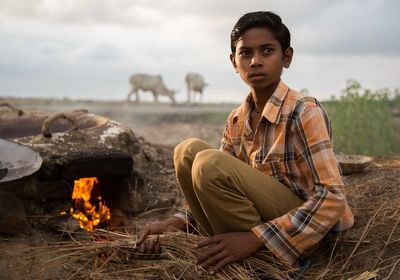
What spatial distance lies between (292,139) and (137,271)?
114 centimetres

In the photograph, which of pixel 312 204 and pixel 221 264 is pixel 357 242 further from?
pixel 221 264

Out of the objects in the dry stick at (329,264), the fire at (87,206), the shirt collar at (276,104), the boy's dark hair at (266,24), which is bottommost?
the fire at (87,206)

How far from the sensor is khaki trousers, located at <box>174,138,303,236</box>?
2.31 metres

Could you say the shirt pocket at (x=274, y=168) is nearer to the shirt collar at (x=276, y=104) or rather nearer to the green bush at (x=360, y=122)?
the shirt collar at (x=276, y=104)

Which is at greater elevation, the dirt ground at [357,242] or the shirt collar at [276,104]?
the shirt collar at [276,104]

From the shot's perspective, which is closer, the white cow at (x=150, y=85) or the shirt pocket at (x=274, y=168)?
the shirt pocket at (x=274, y=168)

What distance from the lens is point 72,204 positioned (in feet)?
13.3

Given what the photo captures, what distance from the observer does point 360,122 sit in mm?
8984

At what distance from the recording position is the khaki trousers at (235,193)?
2.31 meters

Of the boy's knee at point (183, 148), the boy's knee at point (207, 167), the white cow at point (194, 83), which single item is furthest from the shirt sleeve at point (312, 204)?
the white cow at point (194, 83)

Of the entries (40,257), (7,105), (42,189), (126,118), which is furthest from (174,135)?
(40,257)

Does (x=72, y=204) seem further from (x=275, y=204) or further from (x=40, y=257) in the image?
(x=275, y=204)

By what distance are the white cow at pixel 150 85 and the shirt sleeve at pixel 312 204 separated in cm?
1931

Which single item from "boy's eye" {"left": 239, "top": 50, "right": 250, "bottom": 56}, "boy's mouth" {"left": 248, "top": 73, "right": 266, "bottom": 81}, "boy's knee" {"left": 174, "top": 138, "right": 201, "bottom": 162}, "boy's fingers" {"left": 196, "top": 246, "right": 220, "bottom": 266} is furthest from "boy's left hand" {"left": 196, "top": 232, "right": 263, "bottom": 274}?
"boy's eye" {"left": 239, "top": 50, "right": 250, "bottom": 56}
